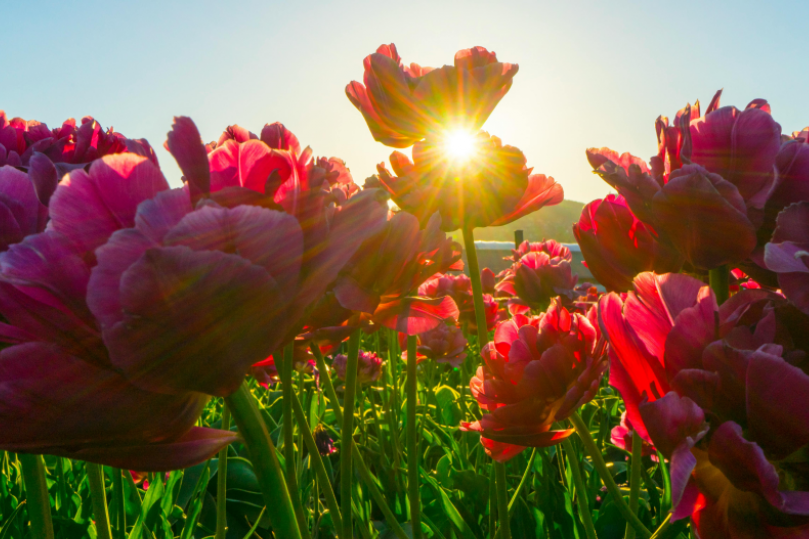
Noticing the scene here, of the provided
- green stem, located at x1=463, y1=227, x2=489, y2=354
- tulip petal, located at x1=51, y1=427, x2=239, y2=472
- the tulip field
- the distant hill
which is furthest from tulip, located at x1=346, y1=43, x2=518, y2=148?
the distant hill

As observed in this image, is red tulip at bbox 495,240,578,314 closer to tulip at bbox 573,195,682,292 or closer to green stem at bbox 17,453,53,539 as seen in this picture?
tulip at bbox 573,195,682,292

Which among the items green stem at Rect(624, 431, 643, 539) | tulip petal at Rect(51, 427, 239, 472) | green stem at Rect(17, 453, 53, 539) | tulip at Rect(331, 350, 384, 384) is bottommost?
tulip at Rect(331, 350, 384, 384)

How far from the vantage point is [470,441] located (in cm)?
183

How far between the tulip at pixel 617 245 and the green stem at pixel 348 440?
11.3 inches

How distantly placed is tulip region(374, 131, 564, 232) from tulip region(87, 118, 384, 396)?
422 mm

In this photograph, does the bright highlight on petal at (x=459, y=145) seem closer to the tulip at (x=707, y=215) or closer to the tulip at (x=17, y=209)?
the tulip at (x=707, y=215)

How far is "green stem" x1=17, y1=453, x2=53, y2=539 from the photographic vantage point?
475mm

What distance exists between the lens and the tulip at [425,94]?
28.3 inches

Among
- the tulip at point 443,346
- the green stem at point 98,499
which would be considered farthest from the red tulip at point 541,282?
the green stem at point 98,499

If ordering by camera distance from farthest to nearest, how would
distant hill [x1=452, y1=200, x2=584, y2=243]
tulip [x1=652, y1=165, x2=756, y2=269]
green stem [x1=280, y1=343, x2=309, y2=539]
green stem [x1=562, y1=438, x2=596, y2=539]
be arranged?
distant hill [x1=452, y1=200, x2=584, y2=243] → green stem [x1=562, y1=438, x2=596, y2=539] → green stem [x1=280, y1=343, x2=309, y2=539] → tulip [x1=652, y1=165, x2=756, y2=269]

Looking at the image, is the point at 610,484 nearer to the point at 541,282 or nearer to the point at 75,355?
the point at 75,355

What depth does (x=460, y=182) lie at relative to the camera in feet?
2.36

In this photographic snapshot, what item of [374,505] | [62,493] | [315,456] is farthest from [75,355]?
[374,505]

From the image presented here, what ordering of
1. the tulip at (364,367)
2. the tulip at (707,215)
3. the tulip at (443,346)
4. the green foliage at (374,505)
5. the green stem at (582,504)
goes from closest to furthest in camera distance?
the tulip at (707,215) < the green stem at (582,504) < the green foliage at (374,505) < the tulip at (364,367) < the tulip at (443,346)
